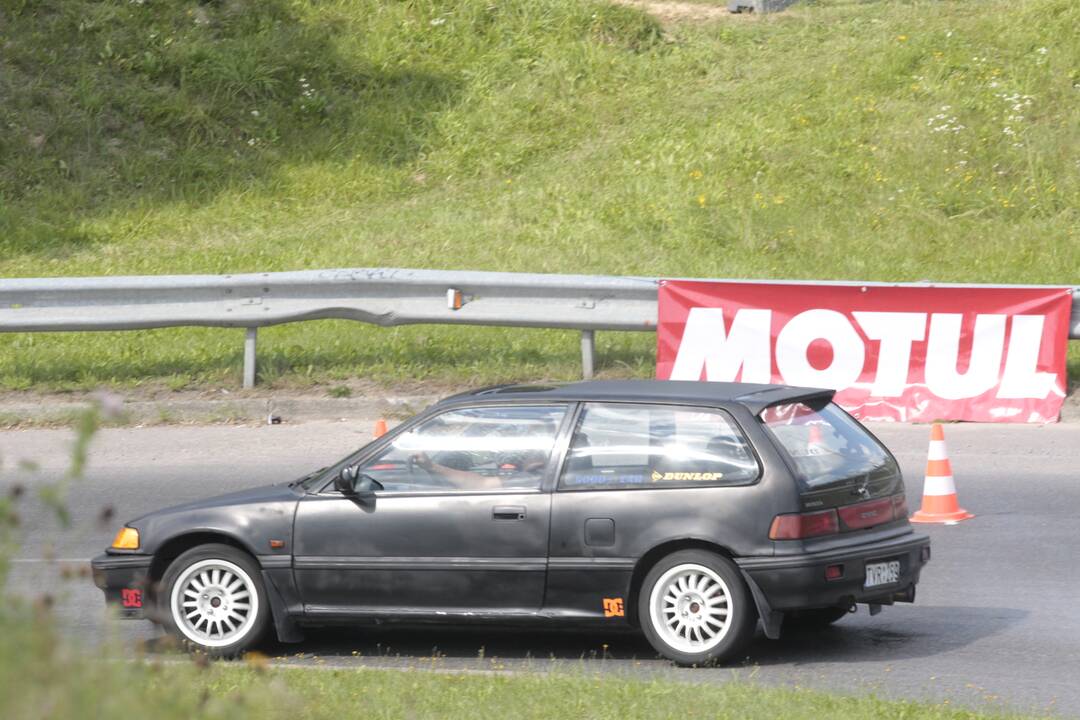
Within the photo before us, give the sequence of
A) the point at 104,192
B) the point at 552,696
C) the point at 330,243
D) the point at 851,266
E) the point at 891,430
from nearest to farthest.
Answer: the point at 552,696 → the point at 891,430 → the point at 851,266 → the point at 330,243 → the point at 104,192

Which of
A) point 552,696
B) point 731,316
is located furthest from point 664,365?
point 552,696

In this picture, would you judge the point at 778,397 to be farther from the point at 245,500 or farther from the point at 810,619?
the point at 245,500

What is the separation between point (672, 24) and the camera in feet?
72.7

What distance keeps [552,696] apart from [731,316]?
741cm

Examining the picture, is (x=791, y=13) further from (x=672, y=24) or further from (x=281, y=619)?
(x=281, y=619)

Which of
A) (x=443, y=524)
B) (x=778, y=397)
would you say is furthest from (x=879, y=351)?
(x=443, y=524)

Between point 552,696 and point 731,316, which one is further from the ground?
point 731,316

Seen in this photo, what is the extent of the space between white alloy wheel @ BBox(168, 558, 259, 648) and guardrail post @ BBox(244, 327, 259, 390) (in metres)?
6.13

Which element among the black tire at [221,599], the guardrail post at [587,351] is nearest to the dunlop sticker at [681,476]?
the black tire at [221,599]

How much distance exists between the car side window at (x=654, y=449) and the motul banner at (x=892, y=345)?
583cm

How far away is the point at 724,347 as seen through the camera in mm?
13477

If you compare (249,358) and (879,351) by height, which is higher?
(879,351)

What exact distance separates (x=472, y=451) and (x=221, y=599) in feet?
4.68

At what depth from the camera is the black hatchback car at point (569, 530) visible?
7234 millimetres
